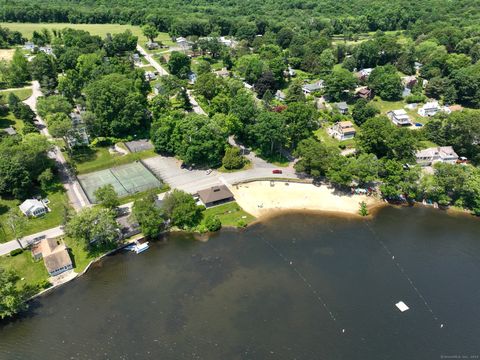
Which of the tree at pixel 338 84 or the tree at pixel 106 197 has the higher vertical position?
the tree at pixel 338 84

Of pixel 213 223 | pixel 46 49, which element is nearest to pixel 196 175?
pixel 213 223

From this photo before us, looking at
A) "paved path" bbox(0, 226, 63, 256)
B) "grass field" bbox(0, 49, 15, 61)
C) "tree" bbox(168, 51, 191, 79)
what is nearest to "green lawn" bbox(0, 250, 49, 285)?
"paved path" bbox(0, 226, 63, 256)

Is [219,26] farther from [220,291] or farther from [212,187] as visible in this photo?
[220,291]

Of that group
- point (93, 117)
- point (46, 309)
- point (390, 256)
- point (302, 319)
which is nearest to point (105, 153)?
point (93, 117)

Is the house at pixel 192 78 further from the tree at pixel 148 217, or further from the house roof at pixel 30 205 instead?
the house roof at pixel 30 205

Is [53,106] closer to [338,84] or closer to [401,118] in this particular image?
[338,84]

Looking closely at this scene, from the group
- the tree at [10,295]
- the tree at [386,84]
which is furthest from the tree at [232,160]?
the tree at [386,84]

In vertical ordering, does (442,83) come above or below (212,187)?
above
